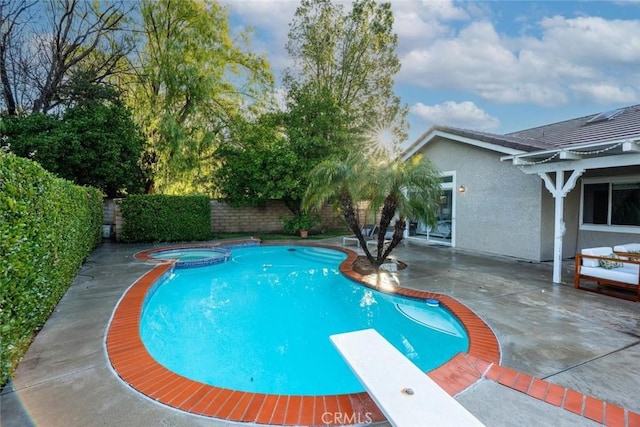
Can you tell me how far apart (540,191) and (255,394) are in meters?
10.9

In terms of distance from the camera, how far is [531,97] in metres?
16.3

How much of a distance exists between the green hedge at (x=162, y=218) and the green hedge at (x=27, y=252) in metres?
7.91

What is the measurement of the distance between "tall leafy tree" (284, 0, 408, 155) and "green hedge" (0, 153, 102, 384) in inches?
723

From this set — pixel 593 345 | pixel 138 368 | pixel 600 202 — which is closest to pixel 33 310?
pixel 138 368

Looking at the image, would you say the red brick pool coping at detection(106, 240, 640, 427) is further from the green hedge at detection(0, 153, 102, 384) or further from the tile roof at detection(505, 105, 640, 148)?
the tile roof at detection(505, 105, 640, 148)

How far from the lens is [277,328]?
6102 millimetres

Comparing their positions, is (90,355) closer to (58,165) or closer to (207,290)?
(207,290)

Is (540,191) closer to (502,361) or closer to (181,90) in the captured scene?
(502,361)

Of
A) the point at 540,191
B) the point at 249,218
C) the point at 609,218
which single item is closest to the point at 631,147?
the point at 540,191

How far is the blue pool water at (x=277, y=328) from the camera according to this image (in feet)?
14.6

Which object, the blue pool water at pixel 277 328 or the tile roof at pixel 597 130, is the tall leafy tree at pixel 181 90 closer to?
the blue pool water at pixel 277 328

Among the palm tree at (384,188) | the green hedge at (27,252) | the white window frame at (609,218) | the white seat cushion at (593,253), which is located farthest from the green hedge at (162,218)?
the white window frame at (609,218)

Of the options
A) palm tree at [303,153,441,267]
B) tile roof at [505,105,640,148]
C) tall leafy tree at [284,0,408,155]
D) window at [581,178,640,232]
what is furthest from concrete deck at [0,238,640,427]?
tall leafy tree at [284,0,408,155]

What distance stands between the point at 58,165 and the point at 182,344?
13.4 m
